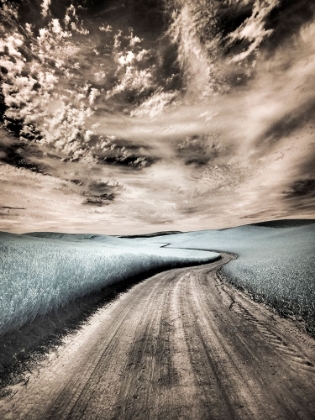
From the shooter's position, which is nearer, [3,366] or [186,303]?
[3,366]

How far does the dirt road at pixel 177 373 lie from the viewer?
7.27ft

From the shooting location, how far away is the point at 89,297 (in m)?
6.47

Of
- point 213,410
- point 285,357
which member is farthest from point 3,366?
point 285,357

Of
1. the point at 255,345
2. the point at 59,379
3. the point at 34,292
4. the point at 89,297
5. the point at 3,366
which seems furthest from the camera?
the point at 89,297

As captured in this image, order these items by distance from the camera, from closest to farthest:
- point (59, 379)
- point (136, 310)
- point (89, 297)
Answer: point (59, 379), point (136, 310), point (89, 297)

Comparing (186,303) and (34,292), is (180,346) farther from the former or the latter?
(34,292)

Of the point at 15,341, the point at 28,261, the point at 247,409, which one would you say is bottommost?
the point at 247,409

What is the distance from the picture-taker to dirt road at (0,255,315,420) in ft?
7.27

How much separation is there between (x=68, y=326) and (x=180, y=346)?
2589 mm

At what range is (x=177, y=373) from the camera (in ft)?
9.14

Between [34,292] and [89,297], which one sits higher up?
[34,292]

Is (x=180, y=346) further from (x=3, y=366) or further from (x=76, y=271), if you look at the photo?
(x=76, y=271)

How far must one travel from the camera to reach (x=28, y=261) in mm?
5742

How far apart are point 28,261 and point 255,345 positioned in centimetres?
585
